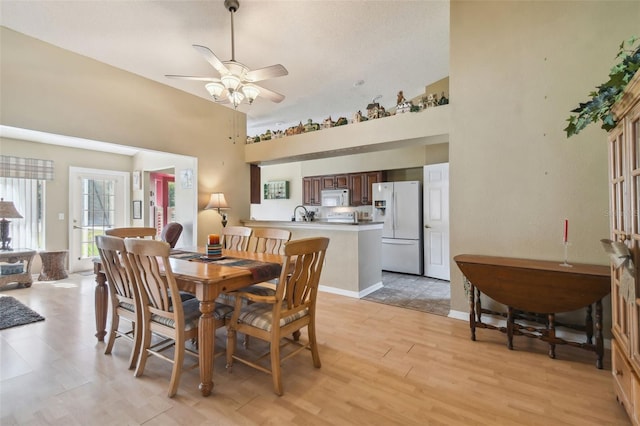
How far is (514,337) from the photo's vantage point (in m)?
2.62

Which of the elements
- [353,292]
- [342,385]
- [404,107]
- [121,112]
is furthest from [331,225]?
[121,112]

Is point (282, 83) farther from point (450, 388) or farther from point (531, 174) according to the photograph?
A: point (450, 388)

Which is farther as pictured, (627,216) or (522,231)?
(522,231)

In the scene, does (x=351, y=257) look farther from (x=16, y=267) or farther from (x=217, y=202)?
(x=16, y=267)

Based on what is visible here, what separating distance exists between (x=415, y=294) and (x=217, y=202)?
326cm

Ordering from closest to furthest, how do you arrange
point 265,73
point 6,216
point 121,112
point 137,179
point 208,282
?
point 208,282, point 265,73, point 121,112, point 6,216, point 137,179

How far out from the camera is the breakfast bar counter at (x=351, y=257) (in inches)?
152

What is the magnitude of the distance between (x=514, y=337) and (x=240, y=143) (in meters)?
4.75

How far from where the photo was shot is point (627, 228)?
1495 mm

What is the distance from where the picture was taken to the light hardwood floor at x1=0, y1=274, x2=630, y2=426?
5.22 feet

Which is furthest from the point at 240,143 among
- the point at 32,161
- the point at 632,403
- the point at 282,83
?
the point at 632,403

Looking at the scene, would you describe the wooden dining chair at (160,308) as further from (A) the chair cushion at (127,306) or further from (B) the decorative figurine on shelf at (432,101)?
(B) the decorative figurine on shelf at (432,101)

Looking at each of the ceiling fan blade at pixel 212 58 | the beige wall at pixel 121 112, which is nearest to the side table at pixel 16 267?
the beige wall at pixel 121 112

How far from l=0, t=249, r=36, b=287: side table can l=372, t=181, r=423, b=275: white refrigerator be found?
581 cm
